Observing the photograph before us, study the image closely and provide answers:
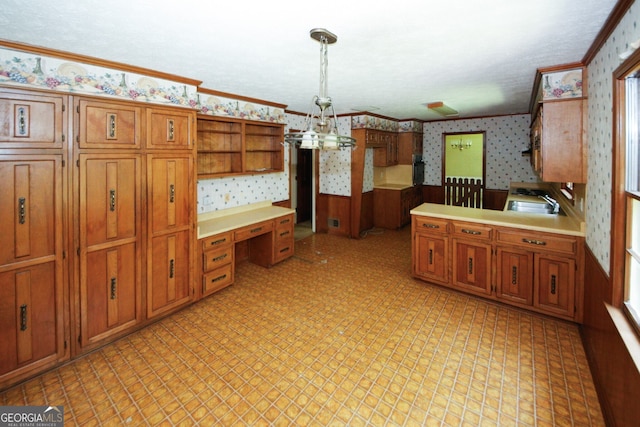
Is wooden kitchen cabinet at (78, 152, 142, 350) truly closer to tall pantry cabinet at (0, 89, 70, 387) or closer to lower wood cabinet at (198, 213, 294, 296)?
tall pantry cabinet at (0, 89, 70, 387)

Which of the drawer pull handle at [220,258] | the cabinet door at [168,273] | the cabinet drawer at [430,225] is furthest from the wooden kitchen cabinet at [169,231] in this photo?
the cabinet drawer at [430,225]

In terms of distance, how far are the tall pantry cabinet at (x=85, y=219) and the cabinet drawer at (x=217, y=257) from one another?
0.99 feet

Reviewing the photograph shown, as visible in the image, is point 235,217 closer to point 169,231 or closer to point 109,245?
point 169,231

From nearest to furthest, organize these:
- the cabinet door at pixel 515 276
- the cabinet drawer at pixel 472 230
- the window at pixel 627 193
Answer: the window at pixel 627 193 → the cabinet door at pixel 515 276 → the cabinet drawer at pixel 472 230

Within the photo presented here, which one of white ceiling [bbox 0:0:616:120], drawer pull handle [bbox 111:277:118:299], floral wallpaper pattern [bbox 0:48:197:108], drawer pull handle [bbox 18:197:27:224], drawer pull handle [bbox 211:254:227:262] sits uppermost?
white ceiling [bbox 0:0:616:120]

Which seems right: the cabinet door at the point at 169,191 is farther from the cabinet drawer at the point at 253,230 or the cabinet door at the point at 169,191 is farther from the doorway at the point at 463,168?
the doorway at the point at 463,168

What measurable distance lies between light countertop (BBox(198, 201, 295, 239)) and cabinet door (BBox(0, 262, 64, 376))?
1.32 m

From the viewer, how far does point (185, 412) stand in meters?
1.98

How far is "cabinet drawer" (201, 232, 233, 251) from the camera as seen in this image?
3.49 metres

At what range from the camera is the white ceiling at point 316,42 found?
1791 millimetres

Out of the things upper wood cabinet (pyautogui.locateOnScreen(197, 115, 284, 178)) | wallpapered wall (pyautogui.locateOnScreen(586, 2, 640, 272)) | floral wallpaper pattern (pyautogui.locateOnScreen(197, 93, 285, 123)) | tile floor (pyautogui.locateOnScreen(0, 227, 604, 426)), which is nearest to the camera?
wallpapered wall (pyautogui.locateOnScreen(586, 2, 640, 272))

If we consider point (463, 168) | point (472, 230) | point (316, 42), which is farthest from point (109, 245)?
point (463, 168)

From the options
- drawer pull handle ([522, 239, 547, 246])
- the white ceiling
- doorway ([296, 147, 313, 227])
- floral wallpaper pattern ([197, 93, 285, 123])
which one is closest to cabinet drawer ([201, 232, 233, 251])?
floral wallpaper pattern ([197, 93, 285, 123])

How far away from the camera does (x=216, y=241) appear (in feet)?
11.8
